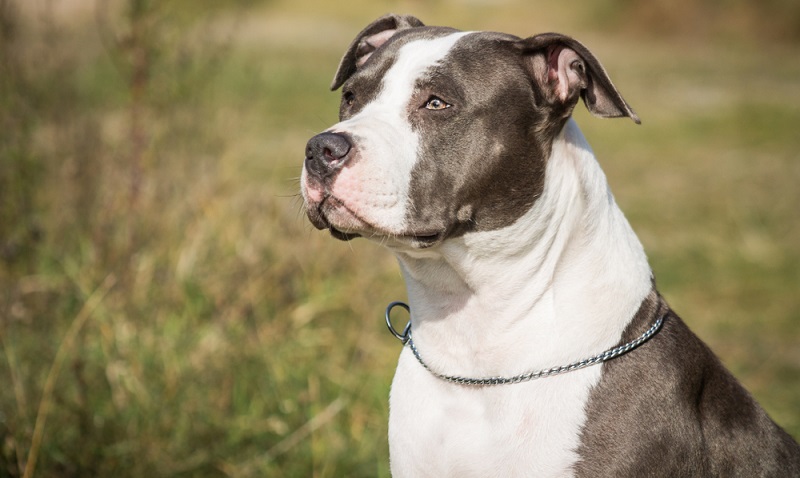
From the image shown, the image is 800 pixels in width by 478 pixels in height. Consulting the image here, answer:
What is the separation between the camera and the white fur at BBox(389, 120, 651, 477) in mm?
2709

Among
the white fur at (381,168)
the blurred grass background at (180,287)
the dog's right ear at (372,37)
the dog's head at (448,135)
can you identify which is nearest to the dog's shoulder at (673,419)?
the dog's head at (448,135)

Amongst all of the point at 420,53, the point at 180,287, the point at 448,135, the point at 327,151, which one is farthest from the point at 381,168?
the point at 180,287

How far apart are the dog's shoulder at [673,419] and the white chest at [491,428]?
6 centimetres

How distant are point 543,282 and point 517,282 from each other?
83mm

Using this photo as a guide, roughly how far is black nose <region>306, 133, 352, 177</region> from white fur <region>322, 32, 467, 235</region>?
3 centimetres

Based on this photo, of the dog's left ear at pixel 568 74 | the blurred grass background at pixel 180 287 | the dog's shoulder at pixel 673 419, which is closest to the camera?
the dog's shoulder at pixel 673 419

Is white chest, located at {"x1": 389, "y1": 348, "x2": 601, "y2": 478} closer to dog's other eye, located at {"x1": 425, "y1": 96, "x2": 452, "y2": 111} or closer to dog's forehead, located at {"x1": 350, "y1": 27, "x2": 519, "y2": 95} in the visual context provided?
dog's other eye, located at {"x1": 425, "y1": 96, "x2": 452, "y2": 111}

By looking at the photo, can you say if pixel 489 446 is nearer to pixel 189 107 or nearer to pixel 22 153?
pixel 22 153

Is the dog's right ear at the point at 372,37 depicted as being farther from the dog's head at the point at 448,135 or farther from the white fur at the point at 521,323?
the white fur at the point at 521,323

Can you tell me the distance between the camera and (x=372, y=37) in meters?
3.67

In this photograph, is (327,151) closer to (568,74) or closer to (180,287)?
(568,74)

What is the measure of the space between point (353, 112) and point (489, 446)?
3.97 ft

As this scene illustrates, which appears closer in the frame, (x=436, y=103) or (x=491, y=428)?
(x=491, y=428)

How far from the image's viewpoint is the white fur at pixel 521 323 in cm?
271
